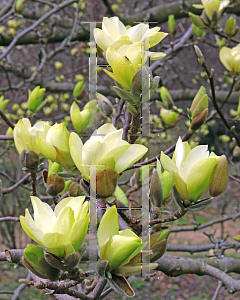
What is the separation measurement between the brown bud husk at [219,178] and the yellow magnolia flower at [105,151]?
99 millimetres

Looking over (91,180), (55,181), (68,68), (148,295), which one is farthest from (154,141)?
(68,68)

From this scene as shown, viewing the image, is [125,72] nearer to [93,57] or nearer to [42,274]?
[93,57]

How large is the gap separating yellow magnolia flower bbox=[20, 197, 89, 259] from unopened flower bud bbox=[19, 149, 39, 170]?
155mm

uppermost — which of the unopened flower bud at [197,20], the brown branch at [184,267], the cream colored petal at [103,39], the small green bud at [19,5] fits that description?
the small green bud at [19,5]

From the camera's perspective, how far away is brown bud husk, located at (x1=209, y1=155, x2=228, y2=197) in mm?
395

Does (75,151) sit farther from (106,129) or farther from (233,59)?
(233,59)

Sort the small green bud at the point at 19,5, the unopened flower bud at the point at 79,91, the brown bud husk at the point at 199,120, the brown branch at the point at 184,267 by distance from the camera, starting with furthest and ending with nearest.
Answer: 1. the small green bud at the point at 19,5
2. the unopened flower bud at the point at 79,91
3. the brown branch at the point at 184,267
4. the brown bud husk at the point at 199,120

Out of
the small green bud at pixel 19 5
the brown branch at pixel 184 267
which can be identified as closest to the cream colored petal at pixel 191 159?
the brown branch at pixel 184 267

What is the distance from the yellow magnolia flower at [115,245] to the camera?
0.34m

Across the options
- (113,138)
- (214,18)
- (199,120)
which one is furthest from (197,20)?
(113,138)

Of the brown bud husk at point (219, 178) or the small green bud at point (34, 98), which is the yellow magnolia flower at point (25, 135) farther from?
the small green bud at point (34, 98)

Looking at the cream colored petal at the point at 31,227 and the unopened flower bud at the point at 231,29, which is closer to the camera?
the cream colored petal at the point at 31,227

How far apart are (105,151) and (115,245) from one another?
102 millimetres

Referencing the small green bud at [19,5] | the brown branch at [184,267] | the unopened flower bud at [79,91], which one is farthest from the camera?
the small green bud at [19,5]
